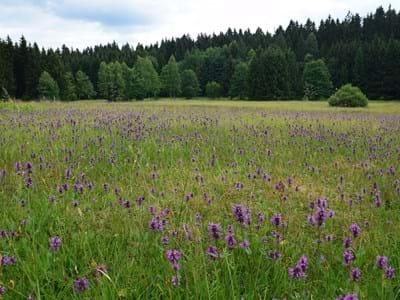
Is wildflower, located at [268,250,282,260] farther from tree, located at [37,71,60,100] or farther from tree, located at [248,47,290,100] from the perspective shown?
tree, located at [248,47,290,100]

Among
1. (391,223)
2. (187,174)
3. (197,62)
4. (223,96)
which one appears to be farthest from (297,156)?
(197,62)

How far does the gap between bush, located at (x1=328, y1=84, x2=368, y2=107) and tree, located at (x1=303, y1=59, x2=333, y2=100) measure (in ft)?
98.3

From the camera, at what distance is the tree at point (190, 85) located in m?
92.9

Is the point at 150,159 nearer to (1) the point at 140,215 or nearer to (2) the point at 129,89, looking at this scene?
(1) the point at 140,215

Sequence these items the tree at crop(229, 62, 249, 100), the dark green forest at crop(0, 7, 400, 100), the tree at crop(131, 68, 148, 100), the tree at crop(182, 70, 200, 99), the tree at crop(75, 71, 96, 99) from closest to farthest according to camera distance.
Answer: the dark green forest at crop(0, 7, 400, 100), the tree at crop(229, 62, 249, 100), the tree at crop(131, 68, 148, 100), the tree at crop(75, 71, 96, 99), the tree at crop(182, 70, 200, 99)

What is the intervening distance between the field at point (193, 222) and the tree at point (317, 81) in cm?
7001

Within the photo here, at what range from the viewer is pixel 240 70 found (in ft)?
268

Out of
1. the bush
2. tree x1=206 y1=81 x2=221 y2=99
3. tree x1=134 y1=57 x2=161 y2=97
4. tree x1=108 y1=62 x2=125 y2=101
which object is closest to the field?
the bush

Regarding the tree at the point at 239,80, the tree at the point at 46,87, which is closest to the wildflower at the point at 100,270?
the tree at the point at 46,87

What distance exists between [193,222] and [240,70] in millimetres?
81186

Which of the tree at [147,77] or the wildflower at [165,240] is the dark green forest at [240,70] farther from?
the wildflower at [165,240]

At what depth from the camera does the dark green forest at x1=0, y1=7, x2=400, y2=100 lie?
2586 inches

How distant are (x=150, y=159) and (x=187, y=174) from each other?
4.31 ft

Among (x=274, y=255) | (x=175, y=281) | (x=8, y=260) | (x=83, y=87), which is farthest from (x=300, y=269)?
(x=83, y=87)
